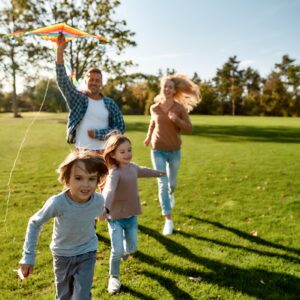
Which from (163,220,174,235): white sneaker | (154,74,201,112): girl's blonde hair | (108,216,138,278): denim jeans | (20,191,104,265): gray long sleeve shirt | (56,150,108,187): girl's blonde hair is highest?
(154,74,201,112): girl's blonde hair

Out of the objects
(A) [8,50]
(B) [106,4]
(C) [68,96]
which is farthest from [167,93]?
(A) [8,50]

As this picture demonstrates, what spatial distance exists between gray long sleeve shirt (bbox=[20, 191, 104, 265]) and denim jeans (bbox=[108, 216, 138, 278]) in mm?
843

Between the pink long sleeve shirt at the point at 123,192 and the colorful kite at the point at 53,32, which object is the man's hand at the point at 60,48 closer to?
the colorful kite at the point at 53,32

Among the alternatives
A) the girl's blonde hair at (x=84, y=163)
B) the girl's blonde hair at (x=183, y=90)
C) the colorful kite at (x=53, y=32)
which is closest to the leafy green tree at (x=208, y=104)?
the girl's blonde hair at (x=183, y=90)

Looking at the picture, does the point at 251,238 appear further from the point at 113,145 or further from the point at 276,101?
the point at 276,101

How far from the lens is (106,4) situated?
36.9 meters

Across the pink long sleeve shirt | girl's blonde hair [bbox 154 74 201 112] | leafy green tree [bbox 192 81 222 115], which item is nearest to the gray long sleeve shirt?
the pink long sleeve shirt

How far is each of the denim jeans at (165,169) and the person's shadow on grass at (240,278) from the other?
3.75 ft

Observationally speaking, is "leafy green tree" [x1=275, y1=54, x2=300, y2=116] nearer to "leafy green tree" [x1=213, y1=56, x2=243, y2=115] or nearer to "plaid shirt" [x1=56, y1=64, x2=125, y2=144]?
"leafy green tree" [x1=213, y1=56, x2=243, y2=115]

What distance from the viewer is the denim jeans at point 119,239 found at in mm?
4277

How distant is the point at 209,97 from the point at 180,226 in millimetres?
65358

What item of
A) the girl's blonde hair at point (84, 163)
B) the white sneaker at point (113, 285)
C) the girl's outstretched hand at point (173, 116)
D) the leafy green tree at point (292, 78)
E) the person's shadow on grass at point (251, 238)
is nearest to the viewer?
the girl's blonde hair at point (84, 163)

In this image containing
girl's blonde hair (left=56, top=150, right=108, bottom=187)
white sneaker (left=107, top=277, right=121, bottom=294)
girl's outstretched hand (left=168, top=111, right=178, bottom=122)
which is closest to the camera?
girl's blonde hair (left=56, top=150, right=108, bottom=187)

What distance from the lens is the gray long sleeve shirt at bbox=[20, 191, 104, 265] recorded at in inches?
124
